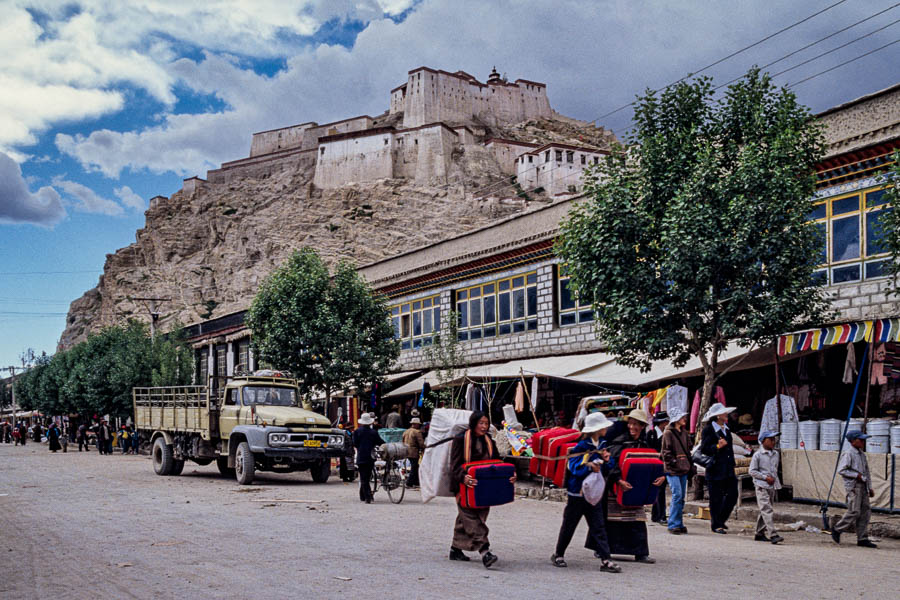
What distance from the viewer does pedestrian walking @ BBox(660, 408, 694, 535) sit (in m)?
11.5

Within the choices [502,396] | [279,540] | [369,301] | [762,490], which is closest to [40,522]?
[279,540]

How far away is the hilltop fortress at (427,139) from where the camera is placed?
95.8 m

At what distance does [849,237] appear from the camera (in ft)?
54.2

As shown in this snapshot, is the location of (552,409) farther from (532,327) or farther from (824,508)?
(824,508)

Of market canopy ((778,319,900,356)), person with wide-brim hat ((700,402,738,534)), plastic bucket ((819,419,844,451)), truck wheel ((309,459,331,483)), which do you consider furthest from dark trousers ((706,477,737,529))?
truck wheel ((309,459,331,483))

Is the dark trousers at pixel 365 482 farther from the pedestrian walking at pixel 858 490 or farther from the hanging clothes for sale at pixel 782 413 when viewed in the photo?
the pedestrian walking at pixel 858 490

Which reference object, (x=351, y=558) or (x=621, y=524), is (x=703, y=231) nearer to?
(x=621, y=524)

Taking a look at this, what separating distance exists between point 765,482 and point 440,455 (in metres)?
4.63

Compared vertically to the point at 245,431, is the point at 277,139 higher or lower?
higher

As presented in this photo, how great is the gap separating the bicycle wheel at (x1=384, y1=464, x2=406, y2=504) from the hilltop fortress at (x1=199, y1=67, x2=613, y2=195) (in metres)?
78.8

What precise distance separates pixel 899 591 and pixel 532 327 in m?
18.2

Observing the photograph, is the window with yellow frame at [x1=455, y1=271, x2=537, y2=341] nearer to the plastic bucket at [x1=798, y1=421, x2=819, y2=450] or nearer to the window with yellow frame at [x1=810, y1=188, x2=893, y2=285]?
the window with yellow frame at [x1=810, y1=188, x2=893, y2=285]

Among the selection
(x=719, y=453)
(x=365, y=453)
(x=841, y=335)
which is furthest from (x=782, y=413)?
(x=365, y=453)

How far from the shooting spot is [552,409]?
79.6ft
